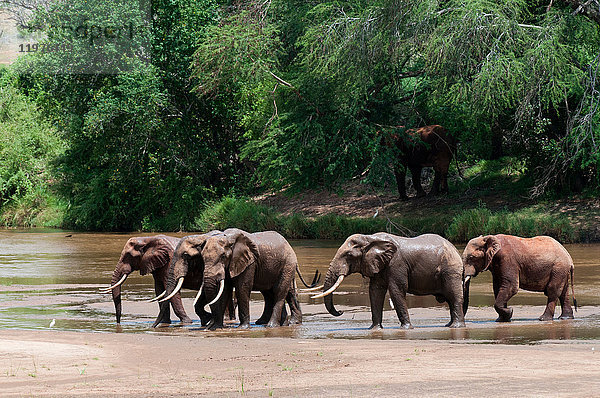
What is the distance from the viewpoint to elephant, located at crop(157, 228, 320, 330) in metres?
14.2

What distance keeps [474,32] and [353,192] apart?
35.6 feet

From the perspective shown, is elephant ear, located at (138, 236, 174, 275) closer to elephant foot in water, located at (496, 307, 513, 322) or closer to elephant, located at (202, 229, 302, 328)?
elephant, located at (202, 229, 302, 328)

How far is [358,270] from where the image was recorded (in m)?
14.3

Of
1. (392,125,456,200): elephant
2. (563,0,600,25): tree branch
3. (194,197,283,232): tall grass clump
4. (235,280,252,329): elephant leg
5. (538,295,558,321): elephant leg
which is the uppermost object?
(563,0,600,25): tree branch

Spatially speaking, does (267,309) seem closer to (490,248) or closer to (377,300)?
(377,300)

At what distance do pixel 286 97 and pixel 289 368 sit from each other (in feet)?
81.3

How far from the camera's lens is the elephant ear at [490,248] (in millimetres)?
14656

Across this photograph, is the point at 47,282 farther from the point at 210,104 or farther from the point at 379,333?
the point at 210,104

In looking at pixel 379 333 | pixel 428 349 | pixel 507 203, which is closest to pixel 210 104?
pixel 507 203

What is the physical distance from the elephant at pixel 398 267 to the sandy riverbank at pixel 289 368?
8.11 ft

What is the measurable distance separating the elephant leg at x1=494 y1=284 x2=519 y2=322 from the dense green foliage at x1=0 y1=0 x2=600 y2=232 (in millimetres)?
10957

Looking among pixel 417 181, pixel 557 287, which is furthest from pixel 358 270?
pixel 417 181

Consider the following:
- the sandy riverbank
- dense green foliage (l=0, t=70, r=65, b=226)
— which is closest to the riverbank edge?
dense green foliage (l=0, t=70, r=65, b=226)

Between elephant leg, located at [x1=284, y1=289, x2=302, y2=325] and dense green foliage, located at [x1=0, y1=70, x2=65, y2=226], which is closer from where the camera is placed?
elephant leg, located at [x1=284, y1=289, x2=302, y2=325]
